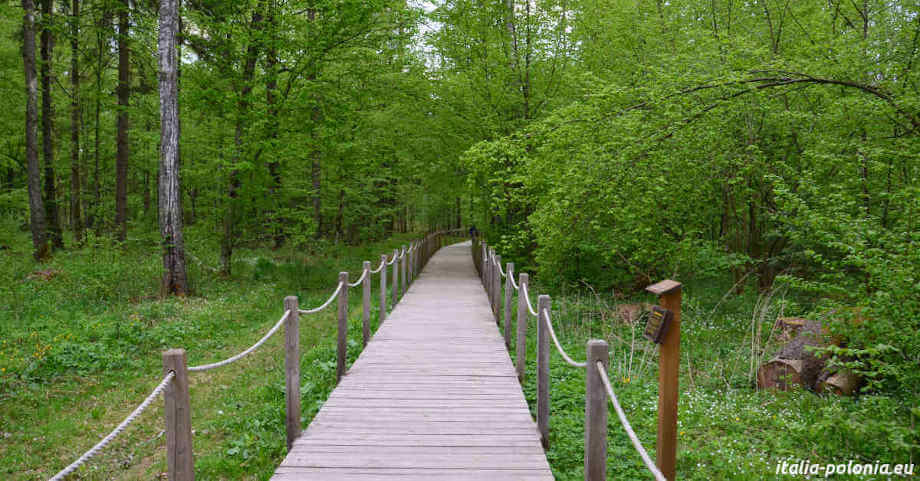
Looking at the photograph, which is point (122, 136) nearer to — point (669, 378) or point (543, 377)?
A: point (543, 377)

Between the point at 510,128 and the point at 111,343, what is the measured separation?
1192cm

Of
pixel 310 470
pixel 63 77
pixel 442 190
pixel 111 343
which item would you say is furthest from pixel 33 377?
pixel 63 77

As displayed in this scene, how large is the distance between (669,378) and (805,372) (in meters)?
4.24

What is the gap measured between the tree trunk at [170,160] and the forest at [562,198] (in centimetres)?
5

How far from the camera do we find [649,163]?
8828mm

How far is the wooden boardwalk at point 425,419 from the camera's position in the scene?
164 inches

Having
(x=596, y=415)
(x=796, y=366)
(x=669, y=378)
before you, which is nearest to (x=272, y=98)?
(x=796, y=366)

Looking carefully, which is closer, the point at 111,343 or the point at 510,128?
the point at 111,343

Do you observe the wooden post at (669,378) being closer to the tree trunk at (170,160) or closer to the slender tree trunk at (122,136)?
the tree trunk at (170,160)

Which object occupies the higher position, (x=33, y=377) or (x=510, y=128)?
(x=510, y=128)

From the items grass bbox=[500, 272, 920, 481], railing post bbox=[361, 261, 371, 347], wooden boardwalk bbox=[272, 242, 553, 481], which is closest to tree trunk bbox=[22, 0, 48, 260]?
railing post bbox=[361, 261, 371, 347]

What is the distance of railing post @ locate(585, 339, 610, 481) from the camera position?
11.5 feet

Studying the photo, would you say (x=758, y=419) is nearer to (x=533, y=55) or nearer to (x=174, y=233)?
(x=174, y=233)

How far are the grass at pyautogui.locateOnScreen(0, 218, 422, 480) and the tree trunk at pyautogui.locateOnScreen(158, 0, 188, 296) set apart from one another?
699mm
